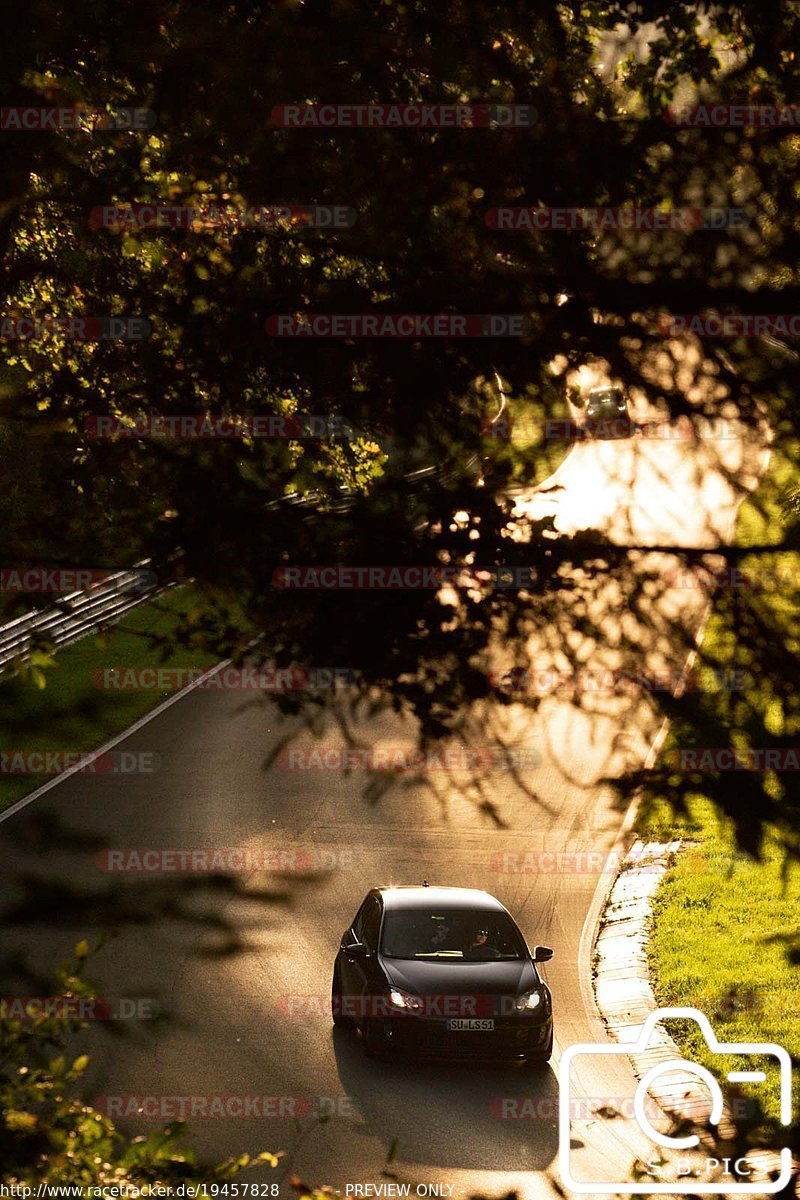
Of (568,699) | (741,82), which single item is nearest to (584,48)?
(741,82)

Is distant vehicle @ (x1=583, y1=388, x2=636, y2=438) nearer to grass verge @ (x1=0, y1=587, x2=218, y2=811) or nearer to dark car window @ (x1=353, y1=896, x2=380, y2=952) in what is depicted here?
grass verge @ (x1=0, y1=587, x2=218, y2=811)

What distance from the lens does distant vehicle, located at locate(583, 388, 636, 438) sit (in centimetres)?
523
